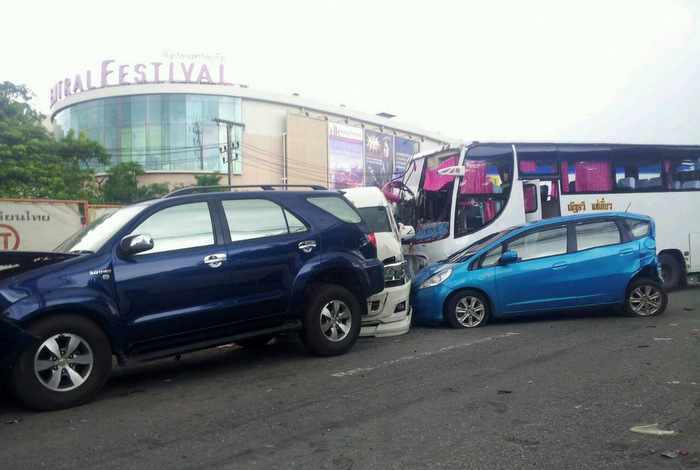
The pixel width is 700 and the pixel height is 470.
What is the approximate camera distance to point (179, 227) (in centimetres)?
621

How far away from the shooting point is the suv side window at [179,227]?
6.05m

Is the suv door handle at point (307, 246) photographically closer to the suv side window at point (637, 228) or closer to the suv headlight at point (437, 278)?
the suv headlight at point (437, 278)

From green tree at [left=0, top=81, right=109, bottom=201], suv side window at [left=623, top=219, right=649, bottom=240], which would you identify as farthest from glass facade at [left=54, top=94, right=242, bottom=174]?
suv side window at [left=623, top=219, right=649, bottom=240]

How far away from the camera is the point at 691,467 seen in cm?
370

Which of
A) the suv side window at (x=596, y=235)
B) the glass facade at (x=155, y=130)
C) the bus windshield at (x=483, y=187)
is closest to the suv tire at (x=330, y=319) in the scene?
the suv side window at (x=596, y=235)

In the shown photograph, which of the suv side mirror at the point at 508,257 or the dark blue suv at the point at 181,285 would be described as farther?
the suv side mirror at the point at 508,257

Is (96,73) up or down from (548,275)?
up

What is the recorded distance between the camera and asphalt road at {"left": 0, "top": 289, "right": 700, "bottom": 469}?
397cm

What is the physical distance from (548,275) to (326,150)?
64482mm

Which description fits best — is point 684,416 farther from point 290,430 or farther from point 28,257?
point 28,257

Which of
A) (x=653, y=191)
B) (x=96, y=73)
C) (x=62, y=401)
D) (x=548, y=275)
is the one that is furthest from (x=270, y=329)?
(x=96, y=73)

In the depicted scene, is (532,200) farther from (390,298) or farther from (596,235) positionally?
(390,298)

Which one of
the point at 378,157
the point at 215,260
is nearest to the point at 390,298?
the point at 215,260

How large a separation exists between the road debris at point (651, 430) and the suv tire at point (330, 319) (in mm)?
3455
